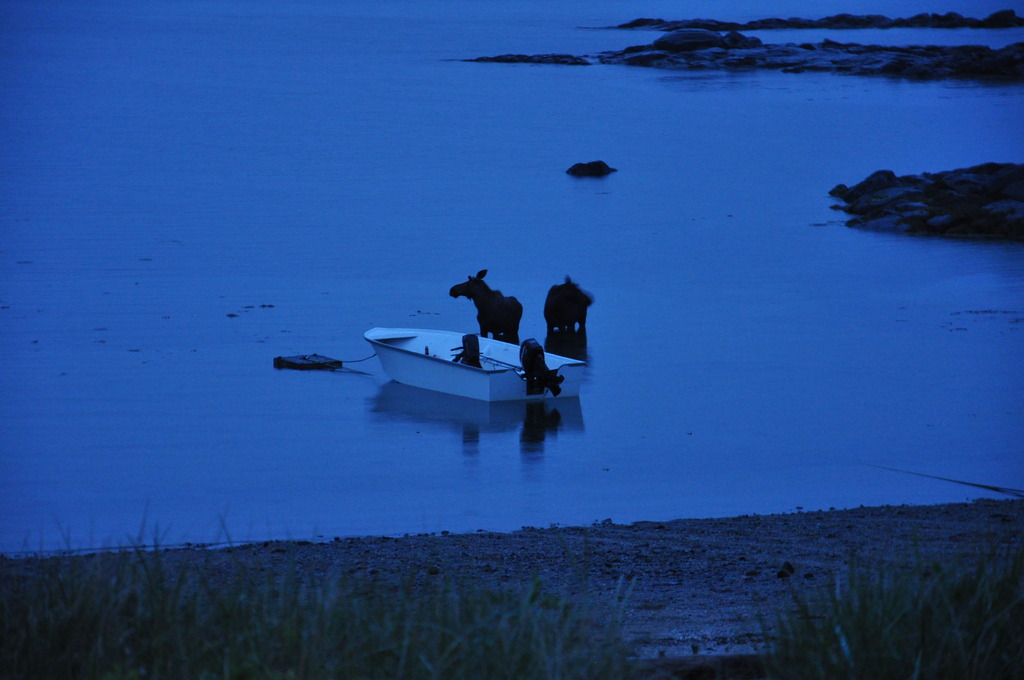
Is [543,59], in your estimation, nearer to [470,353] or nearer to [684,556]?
[470,353]

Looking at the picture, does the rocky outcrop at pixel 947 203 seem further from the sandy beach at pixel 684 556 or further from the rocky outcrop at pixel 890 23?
the rocky outcrop at pixel 890 23

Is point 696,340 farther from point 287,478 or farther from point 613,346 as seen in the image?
point 287,478

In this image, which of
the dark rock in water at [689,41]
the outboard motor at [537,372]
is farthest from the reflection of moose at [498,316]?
the dark rock in water at [689,41]

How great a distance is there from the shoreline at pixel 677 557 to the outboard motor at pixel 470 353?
4930mm

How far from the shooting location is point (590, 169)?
4106cm

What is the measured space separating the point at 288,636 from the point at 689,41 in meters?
94.4

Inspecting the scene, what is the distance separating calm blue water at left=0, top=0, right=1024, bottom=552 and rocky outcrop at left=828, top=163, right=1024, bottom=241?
4.55 feet

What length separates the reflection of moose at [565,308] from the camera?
18.7 metres

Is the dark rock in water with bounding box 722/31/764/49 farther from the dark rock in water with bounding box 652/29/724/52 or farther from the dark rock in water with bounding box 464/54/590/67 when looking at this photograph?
the dark rock in water with bounding box 464/54/590/67

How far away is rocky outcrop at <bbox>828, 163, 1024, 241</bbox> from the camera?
28.2 meters

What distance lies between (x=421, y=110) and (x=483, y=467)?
52.7 m

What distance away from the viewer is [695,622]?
23.1 ft

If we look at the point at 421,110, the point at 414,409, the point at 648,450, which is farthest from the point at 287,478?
the point at 421,110

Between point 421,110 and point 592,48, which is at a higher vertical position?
point 592,48
